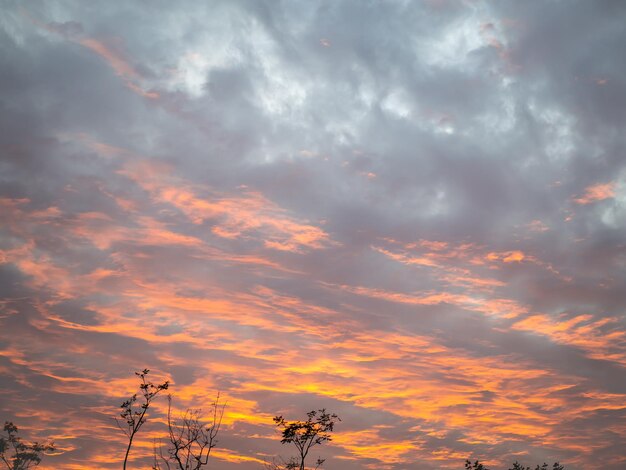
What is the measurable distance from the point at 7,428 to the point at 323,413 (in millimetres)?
43953

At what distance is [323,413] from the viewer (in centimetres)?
4566

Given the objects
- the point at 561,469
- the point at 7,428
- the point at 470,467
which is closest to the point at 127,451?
the point at 470,467

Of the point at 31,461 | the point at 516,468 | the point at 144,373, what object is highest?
the point at 144,373

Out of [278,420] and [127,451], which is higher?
[278,420]

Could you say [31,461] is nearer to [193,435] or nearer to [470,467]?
[193,435]

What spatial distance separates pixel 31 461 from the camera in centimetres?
7006

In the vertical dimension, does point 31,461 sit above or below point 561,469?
below

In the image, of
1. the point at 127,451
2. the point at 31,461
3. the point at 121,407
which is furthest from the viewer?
the point at 31,461

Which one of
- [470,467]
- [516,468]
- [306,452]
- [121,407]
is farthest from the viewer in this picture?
[516,468]

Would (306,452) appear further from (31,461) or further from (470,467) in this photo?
(31,461)

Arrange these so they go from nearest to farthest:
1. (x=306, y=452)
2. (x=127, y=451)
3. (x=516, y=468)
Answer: (x=127, y=451)
(x=306, y=452)
(x=516, y=468)

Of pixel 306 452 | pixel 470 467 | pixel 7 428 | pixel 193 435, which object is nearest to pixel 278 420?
pixel 306 452

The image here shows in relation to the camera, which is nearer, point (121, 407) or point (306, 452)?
point (121, 407)

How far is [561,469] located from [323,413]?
44608mm
